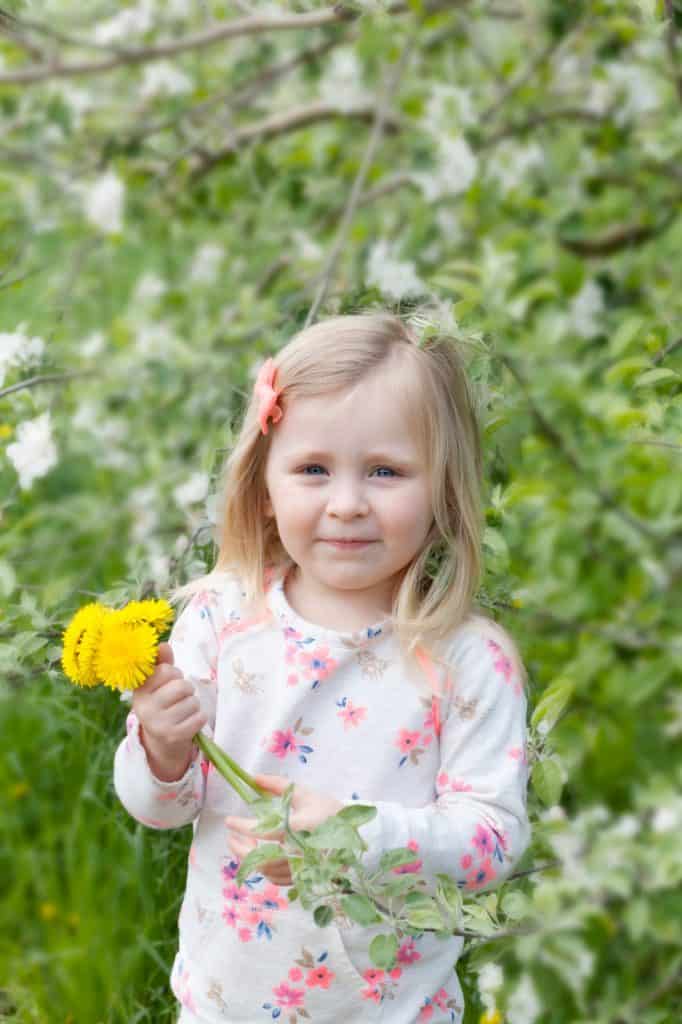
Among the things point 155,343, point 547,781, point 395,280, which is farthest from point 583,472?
point 547,781

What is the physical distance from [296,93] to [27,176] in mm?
728

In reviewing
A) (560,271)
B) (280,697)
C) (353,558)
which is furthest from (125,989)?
(560,271)

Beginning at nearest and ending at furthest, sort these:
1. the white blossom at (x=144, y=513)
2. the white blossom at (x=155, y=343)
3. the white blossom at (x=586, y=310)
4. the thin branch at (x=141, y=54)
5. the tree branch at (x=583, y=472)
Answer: the tree branch at (x=583, y=472)
the white blossom at (x=144, y=513)
the thin branch at (x=141, y=54)
the white blossom at (x=155, y=343)
the white blossom at (x=586, y=310)

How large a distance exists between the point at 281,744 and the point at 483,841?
0.78 feet

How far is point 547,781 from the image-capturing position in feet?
5.42

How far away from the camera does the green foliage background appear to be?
198 centimetres

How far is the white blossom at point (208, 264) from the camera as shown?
3752 mm

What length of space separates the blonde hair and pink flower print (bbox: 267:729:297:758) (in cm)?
15

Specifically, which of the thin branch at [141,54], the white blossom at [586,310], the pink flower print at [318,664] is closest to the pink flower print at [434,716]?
the pink flower print at [318,664]

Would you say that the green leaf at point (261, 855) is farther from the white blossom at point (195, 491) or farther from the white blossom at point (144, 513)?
the white blossom at point (144, 513)

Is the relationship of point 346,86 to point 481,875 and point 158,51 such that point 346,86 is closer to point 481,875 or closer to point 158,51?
point 158,51

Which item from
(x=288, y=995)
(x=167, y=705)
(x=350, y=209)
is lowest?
(x=288, y=995)

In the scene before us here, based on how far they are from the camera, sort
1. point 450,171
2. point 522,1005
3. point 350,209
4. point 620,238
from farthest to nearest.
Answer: point 620,238, point 450,171, point 350,209, point 522,1005

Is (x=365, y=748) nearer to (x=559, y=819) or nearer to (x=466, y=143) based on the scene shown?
(x=559, y=819)
